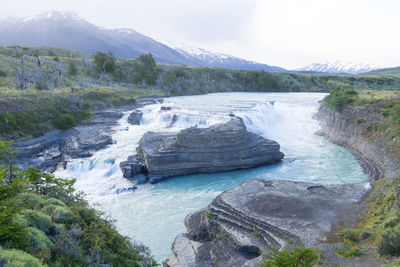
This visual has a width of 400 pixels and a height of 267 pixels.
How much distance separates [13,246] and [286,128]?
107 ft

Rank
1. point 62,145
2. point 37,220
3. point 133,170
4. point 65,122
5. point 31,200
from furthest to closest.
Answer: point 65,122 → point 62,145 → point 133,170 → point 31,200 → point 37,220

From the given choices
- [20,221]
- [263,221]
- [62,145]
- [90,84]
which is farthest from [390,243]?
[90,84]

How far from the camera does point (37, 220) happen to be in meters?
6.18

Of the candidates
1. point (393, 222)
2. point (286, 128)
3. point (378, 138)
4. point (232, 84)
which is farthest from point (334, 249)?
point (232, 84)

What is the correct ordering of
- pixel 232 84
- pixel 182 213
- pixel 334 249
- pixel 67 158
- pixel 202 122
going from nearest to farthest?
pixel 334 249 < pixel 182 213 < pixel 67 158 < pixel 202 122 < pixel 232 84

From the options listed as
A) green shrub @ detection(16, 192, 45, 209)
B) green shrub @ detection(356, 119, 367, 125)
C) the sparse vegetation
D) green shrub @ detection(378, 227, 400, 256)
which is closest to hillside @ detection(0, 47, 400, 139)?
green shrub @ detection(16, 192, 45, 209)

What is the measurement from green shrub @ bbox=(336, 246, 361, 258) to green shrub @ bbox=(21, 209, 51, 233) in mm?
8735

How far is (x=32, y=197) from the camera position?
740 cm

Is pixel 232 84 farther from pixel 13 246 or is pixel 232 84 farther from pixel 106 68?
pixel 13 246

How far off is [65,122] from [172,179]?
1551 cm

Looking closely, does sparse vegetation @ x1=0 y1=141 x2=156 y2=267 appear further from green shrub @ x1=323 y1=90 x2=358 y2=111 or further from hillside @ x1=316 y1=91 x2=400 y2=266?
green shrub @ x1=323 y1=90 x2=358 y2=111

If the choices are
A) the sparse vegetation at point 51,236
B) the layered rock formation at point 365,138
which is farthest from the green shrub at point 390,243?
the layered rock formation at point 365,138

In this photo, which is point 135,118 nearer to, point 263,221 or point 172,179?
point 172,179

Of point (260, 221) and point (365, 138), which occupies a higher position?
point (365, 138)
